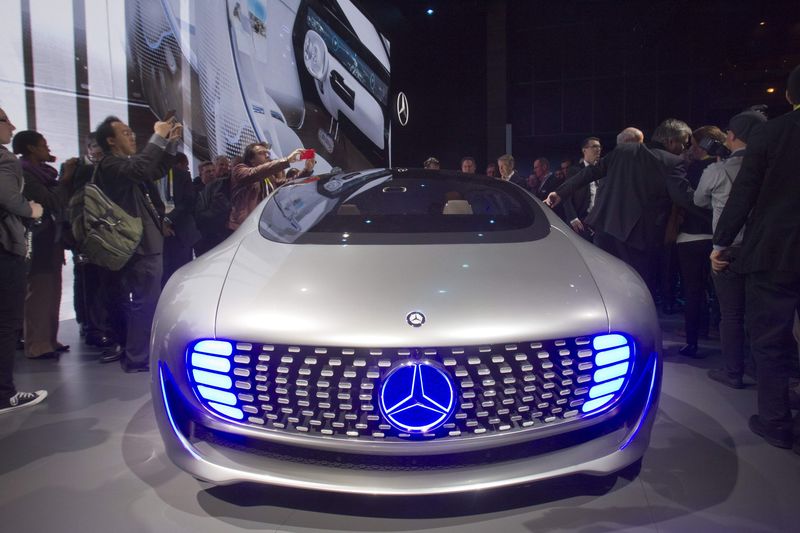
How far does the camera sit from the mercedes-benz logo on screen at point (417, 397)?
4.56 ft

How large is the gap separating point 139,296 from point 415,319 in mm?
2263

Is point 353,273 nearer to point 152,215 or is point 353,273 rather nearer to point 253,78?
point 152,215

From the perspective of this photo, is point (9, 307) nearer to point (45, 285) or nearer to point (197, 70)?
point (45, 285)

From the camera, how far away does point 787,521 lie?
63.7 inches

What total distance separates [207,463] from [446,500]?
717 millimetres

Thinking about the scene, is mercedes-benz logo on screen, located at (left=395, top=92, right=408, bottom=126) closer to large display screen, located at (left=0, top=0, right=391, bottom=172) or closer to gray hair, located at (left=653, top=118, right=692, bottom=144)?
large display screen, located at (left=0, top=0, right=391, bottom=172)

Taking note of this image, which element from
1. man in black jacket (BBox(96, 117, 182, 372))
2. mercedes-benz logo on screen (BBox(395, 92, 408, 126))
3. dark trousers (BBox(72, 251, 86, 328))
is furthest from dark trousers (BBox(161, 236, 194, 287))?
mercedes-benz logo on screen (BBox(395, 92, 408, 126))

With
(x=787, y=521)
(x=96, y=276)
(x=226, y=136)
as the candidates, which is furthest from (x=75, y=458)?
(x=226, y=136)

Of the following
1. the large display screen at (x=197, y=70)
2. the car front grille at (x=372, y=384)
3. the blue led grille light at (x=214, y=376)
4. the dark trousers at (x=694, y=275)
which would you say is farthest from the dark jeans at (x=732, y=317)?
the large display screen at (x=197, y=70)

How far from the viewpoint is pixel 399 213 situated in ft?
7.53

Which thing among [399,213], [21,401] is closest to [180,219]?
[21,401]

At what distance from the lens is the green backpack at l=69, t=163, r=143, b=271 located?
2.96 metres

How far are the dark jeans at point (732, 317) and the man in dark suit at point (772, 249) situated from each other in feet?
1.98

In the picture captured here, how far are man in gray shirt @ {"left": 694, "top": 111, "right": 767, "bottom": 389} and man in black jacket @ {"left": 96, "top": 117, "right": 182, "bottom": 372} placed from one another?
2.77m
